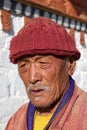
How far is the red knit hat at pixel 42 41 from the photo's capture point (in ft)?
6.75

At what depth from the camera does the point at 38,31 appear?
2096 mm

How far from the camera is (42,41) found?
206cm

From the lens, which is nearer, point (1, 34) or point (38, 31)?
point (38, 31)

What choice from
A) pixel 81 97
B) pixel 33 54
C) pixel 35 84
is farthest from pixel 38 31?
pixel 81 97

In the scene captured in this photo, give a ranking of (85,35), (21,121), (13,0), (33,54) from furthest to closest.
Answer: (85,35) < (13,0) < (21,121) < (33,54)

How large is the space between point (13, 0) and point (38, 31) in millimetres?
1698

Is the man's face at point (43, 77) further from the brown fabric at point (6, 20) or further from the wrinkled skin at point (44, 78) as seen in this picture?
the brown fabric at point (6, 20)

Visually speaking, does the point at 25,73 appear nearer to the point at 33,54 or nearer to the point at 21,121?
the point at 33,54

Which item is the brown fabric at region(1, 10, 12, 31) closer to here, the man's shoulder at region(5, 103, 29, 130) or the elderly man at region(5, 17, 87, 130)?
the man's shoulder at region(5, 103, 29, 130)

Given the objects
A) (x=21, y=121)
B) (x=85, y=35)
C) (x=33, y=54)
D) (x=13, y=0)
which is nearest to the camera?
(x=33, y=54)

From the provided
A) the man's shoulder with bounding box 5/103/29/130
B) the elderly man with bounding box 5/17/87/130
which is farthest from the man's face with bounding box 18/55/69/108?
the man's shoulder with bounding box 5/103/29/130

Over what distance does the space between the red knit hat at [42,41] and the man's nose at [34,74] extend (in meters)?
0.08

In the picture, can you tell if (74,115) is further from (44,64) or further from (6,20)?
(6,20)

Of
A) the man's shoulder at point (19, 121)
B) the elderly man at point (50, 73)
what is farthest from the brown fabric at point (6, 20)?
the elderly man at point (50, 73)
